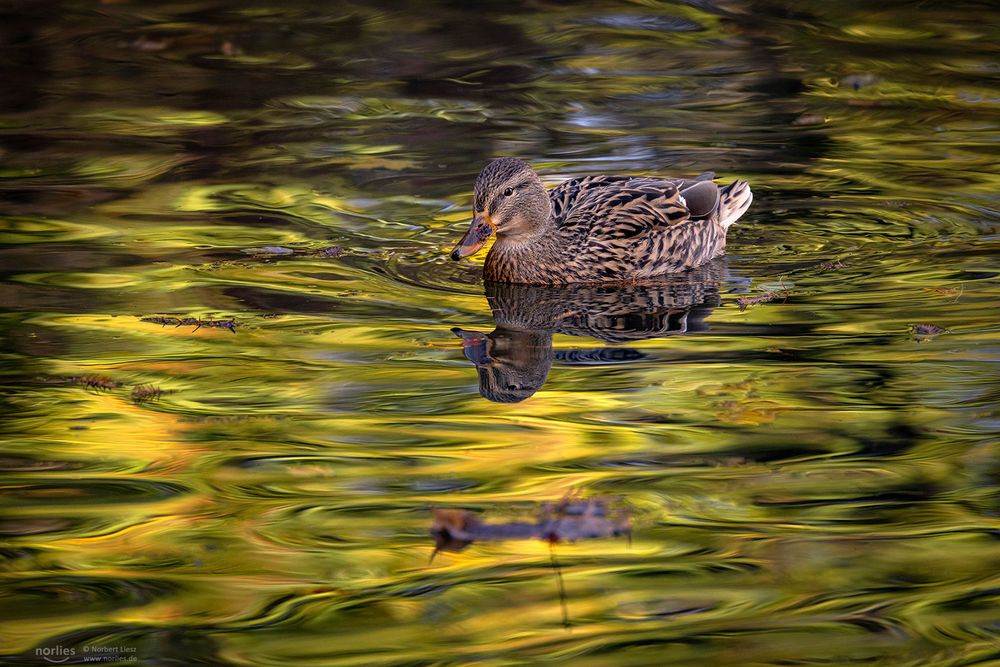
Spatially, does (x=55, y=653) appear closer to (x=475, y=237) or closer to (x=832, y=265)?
(x=475, y=237)

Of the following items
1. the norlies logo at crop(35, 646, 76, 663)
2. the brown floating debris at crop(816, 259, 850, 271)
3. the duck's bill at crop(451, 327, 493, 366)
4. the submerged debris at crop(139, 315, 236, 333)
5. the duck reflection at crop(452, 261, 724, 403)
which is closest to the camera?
the norlies logo at crop(35, 646, 76, 663)

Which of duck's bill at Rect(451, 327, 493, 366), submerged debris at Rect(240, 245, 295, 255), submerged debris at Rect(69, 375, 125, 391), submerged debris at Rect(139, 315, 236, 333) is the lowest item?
submerged debris at Rect(69, 375, 125, 391)

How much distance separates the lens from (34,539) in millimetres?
5301

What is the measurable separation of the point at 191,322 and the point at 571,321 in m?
2.02

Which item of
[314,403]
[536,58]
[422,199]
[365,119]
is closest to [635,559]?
[314,403]

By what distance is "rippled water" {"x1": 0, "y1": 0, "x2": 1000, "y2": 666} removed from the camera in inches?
188

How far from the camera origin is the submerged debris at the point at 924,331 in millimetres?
7328

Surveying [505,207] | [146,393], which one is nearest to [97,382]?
[146,393]

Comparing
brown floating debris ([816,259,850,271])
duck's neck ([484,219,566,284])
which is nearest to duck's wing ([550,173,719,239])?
duck's neck ([484,219,566,284])

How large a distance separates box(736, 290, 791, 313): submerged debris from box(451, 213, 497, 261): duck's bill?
1.59 metres

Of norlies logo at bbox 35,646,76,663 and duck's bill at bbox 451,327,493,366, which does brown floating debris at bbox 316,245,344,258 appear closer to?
duck's bill at bbox 451,327,493,366

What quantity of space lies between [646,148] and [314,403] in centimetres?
525

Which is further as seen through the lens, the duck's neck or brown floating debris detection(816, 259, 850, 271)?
the duck's neck

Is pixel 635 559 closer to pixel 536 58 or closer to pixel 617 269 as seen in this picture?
pixel 617 269
